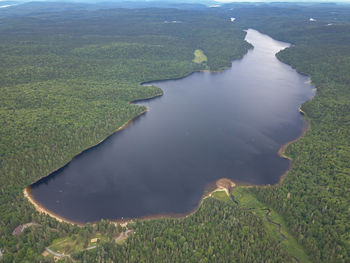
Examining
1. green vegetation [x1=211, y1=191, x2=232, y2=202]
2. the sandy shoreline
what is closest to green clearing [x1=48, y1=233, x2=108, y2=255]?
the sandy shoreline

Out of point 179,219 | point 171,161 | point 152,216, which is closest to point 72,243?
point 152,216

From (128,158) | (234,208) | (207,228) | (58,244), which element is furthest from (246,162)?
(58,244)

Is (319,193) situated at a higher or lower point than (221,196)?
higher

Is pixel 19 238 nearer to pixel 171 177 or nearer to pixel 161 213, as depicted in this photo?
pixel 161 213

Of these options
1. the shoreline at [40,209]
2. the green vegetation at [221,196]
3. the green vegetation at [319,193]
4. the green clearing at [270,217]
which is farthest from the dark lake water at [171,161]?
the green vegetation at [319,193]

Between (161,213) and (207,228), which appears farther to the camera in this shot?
(161,213)

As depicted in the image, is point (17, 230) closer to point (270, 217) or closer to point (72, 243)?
point (72, 243)
